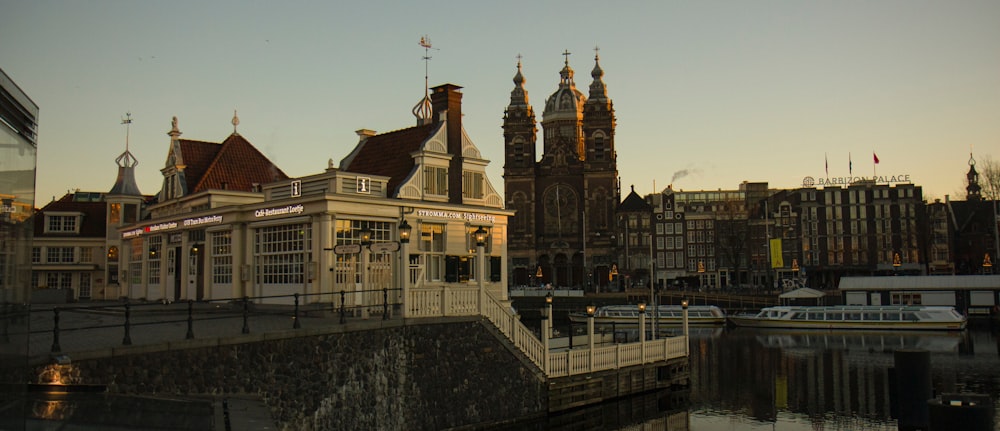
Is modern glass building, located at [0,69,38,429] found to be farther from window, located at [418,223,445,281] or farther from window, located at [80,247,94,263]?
window, located at [80,247,94,263]

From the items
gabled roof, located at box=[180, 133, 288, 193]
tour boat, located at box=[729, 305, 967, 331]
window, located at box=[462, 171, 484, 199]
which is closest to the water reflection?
tour boat, located at box=[729, 305, 967, 331]

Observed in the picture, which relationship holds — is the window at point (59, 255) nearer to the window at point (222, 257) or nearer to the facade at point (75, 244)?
the facade at point (75, 244)

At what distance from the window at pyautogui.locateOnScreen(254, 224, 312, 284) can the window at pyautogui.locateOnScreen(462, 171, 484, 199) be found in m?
7.65

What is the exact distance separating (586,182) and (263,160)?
243 ft

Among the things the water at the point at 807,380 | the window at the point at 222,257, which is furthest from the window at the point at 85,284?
the water at the point at 807,380

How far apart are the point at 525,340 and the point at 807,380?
1669cm

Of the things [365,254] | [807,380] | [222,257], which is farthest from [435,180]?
[807,380]

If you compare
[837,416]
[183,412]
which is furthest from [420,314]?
[837,416]

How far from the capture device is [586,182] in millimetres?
109875

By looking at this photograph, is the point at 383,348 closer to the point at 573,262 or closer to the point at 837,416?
the point at 837,416

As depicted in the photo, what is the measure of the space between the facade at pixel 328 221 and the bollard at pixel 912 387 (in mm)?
11180

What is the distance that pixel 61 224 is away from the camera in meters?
58.8

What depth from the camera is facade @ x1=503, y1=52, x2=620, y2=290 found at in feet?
356

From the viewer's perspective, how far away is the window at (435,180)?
3212cm
